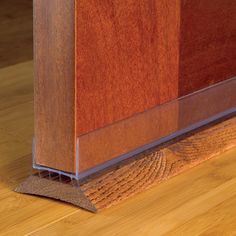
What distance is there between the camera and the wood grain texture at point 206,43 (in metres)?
1.70

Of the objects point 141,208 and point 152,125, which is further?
point 152,125

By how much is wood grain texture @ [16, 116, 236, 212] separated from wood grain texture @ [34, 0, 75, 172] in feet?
0.16

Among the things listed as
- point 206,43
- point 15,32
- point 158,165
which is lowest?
point 15,32

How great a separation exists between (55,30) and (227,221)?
1.52 feet

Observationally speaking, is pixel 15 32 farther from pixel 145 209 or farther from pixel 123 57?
pixel 145 209

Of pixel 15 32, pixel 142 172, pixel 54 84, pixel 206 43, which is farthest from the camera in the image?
pixel 15 32

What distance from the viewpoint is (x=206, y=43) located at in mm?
1775

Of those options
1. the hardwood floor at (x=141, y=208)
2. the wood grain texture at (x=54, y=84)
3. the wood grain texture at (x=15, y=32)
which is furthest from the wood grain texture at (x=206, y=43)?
the wood grain texture at (x=15, y=32)

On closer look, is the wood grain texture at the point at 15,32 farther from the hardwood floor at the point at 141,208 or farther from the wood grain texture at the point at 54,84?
the wood grain texture at the point at 54,84

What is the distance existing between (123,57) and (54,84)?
16cm

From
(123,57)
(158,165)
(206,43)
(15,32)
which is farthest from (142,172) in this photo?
(15,32)

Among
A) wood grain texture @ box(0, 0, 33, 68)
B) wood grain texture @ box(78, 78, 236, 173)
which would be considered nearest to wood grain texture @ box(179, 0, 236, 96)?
wood grain texture @ box(78, 78, 236, 173)

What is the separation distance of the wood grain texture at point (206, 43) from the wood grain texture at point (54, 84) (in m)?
0.34

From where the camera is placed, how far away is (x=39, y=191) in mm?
1510
